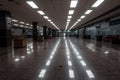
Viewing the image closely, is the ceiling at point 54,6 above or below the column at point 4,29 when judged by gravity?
above

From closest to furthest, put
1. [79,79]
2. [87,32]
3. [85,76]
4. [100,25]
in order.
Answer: [79,79] < [85,76] < [100,25] < [87,32]

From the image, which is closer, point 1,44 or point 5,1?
point 5,1

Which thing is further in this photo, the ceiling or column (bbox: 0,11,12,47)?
column (bbox: 0,11,12,47)

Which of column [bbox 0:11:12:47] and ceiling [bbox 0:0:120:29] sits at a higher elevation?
ceiling [bbox 0:0:120:29]

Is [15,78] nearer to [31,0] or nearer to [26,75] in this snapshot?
[26,75]

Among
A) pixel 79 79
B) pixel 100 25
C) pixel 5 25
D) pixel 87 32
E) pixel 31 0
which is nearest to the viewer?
pixel 79 79

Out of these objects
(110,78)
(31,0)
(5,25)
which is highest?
(31,0)

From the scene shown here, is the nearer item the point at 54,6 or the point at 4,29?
the point at 54,6

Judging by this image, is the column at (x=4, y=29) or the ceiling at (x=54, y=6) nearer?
the ceiling at (x=54, y=6)

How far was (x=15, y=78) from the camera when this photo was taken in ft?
12.8

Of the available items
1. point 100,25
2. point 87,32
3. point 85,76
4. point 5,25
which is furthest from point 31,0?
point 87,32

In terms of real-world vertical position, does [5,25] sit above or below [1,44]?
above

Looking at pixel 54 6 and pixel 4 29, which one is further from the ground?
pixel 54 6

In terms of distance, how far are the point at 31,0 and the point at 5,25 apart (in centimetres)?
563
